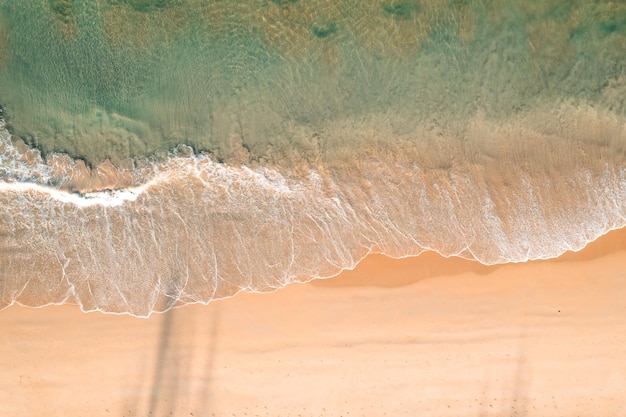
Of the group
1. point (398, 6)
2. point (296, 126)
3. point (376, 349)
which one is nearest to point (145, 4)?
point (296, 126)

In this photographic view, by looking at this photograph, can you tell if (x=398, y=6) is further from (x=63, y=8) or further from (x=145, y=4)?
(x=63, y=8)

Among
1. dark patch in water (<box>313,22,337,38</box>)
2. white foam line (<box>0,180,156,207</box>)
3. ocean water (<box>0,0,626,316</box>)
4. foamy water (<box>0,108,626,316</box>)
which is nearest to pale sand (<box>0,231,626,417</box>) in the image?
foamy water (<box>0,108,626,316</box>)

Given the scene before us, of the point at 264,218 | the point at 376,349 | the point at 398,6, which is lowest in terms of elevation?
the point at 376,349

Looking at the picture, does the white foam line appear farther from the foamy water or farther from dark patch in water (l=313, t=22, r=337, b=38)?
dark patch in water (l=313, t=22, r=337, b=38)

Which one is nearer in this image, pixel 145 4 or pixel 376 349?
pixel 145 4

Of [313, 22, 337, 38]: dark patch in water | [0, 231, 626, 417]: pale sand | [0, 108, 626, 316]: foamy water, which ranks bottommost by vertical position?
[0, 231, 626, 417]: pale sand

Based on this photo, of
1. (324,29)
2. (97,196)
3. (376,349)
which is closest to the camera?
(97,196)

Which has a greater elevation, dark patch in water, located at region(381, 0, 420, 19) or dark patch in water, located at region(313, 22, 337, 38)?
dark patch in water, located at region(381, 0, 420, 19)
